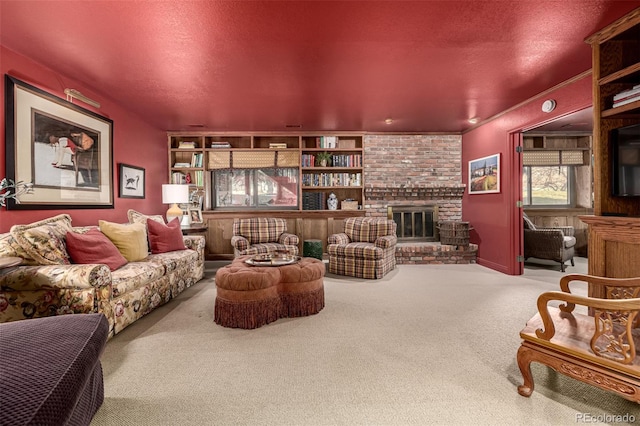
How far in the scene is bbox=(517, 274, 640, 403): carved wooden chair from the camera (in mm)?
1368

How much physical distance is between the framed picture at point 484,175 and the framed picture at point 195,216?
201 inches

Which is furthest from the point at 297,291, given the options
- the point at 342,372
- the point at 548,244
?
the point at 548,244

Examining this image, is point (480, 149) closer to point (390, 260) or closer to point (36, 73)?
point (390, 260)

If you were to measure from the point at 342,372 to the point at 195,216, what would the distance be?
4516 mm

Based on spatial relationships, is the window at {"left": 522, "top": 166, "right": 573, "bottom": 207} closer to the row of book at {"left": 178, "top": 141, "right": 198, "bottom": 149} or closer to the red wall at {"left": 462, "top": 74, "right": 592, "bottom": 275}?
the red wall at {"left": 462, "top": 74, "right": 592, "bottom": 275}

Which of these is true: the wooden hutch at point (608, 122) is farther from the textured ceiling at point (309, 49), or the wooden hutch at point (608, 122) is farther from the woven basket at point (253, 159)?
the woven basket at point (253, 159)

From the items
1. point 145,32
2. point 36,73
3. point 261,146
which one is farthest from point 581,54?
point 36,73

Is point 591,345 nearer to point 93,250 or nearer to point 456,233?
point 93,250

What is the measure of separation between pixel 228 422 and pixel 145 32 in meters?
2.78

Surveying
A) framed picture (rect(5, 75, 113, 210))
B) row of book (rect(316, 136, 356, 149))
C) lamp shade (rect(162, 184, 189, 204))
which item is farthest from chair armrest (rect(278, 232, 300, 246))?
framed picture (rect(5, 75, 113, 210))

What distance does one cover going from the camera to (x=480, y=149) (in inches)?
213

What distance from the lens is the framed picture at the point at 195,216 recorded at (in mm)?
5582

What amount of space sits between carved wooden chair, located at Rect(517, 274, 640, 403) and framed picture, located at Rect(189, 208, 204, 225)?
5210mm

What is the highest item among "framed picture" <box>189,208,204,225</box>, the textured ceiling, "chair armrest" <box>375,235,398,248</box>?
the textured ceiling
